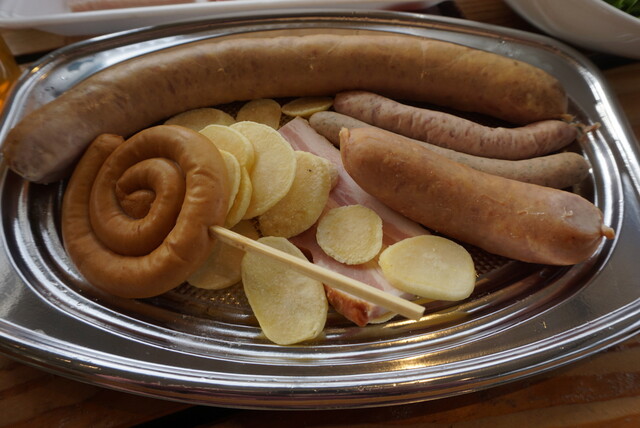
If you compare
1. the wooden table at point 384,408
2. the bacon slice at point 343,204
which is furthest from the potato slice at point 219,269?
the wooden table at point 384,408

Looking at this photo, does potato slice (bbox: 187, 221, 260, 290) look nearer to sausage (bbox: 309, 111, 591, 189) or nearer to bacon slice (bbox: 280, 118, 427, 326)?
bacon slice (bbox: 280, 118, 427, 326)

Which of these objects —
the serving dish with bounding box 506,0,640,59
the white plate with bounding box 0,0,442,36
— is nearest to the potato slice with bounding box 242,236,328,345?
the white plate with bounding box 0,0,442,36

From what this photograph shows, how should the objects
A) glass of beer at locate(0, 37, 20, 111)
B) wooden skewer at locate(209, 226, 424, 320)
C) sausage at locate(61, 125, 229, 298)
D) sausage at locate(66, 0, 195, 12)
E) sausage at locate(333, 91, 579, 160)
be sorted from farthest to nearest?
sausage at locate(66, 0, 195, 12), glass of beer at locate(0, 37, 20, 111), sausage at locate(333, 91, 579, 160), sausage at locate(61, 125, 229, 298), wooden skewer at locate(209, 226, 424, 320)

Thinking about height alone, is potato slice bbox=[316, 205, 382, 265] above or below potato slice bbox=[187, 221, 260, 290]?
above

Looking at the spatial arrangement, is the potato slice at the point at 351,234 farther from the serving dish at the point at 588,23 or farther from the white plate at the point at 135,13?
the serving dish at the point at 588,23

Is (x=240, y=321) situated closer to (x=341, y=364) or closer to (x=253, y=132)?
(x=341, y=364)

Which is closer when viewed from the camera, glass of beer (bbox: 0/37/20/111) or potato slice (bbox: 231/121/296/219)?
potato slice (bbox: 231/121/296/219)
